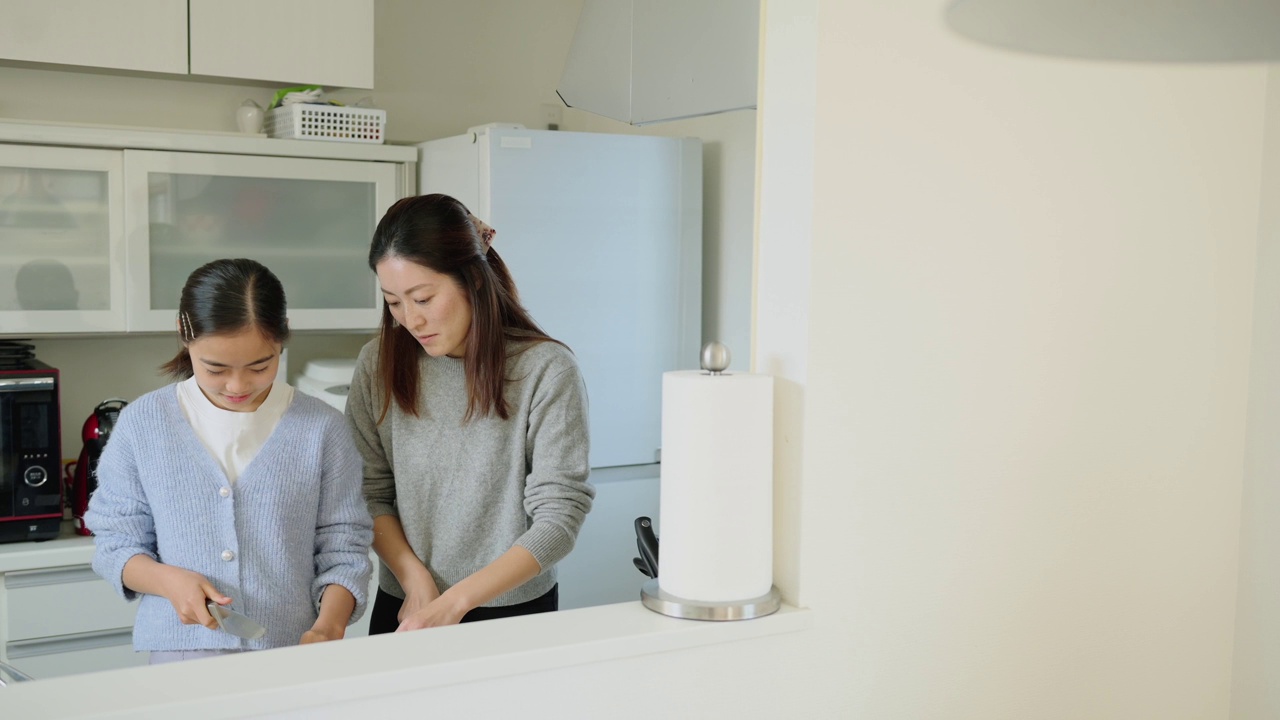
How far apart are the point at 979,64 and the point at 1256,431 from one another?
21.9 inches

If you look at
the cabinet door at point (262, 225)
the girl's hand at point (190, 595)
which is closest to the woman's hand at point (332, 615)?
the girl's hand at point (190, 595)

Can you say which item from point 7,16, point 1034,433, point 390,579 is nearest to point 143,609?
point 390,579

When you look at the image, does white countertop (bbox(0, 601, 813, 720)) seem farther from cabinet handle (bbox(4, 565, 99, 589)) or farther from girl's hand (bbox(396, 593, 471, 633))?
cabinet handle (bbox(4, 565, 99, 589))

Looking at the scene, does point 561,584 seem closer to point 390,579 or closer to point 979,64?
point 390,579

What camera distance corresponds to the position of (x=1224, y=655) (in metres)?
1.33

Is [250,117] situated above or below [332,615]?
above

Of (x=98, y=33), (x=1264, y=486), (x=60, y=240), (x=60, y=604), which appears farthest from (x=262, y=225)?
(x=1264, y=486)

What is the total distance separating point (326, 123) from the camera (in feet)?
Answer: 8.81

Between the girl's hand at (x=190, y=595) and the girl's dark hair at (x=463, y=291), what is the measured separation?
33 centimetres

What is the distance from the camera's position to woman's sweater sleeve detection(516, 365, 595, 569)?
52.6 inches

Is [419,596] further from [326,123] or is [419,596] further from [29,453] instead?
[326,123]

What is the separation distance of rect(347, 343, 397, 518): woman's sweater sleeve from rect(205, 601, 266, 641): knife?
289 millimetres

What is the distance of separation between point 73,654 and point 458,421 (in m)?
1.48

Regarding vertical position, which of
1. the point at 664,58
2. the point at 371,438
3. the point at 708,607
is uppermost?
the point at 664,58
